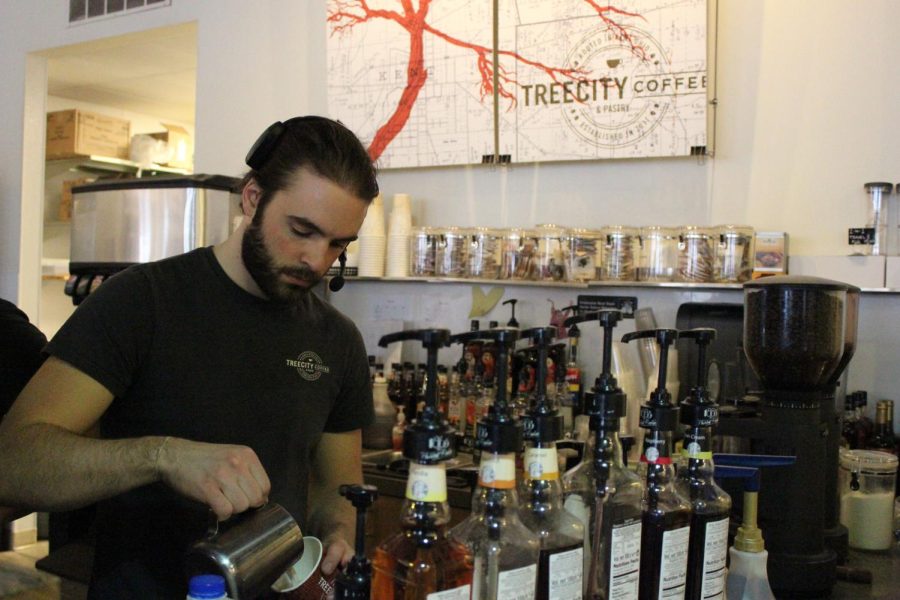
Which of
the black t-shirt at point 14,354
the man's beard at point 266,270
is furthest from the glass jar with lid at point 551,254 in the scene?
the black t-shirt at point 14,354

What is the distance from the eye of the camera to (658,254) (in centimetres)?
302

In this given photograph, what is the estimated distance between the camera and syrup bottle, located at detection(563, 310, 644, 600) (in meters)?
1.04

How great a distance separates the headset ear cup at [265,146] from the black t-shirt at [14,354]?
74cm

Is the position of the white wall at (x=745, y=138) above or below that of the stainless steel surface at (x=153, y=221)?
above

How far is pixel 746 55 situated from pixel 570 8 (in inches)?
25.6

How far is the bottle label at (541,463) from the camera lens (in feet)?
3.17

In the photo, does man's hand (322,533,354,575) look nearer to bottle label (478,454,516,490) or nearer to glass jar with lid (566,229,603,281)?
bottle label (478,454,516,490)

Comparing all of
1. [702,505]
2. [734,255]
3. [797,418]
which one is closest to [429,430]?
[702,505]

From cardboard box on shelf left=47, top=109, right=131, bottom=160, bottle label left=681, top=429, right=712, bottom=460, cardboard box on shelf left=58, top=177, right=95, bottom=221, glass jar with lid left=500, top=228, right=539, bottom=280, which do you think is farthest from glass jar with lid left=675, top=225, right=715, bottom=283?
cardboard box on shelf left=58, top=177, right=95, bottom=221

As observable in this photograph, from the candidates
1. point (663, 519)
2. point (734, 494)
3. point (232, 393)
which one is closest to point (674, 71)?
point (734, 494)

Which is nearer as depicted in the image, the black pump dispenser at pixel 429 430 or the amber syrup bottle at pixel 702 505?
the black pump dispenser at pixel 429 430

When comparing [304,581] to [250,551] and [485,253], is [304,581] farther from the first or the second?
[485,253]

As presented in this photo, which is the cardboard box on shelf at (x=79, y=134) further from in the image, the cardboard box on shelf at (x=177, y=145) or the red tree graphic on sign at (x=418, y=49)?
the red tree graphic on sign at (x=418, y=49)

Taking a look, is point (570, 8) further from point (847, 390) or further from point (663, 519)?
point (663, 519)
